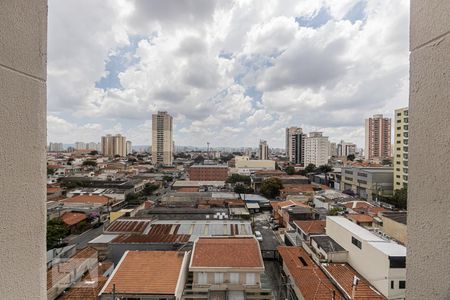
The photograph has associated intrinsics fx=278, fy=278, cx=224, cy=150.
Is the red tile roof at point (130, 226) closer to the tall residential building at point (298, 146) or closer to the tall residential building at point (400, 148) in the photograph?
the tall residential building at point (400, 148)

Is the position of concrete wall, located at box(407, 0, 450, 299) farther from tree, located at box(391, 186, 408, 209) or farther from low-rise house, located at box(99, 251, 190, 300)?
tree, located at box(391, 186, 408, 209)

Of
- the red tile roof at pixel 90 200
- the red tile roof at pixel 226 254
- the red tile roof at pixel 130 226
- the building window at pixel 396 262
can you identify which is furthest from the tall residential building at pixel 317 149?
the building window at pixel 396 262

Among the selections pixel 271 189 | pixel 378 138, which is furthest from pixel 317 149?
pixel 271 189

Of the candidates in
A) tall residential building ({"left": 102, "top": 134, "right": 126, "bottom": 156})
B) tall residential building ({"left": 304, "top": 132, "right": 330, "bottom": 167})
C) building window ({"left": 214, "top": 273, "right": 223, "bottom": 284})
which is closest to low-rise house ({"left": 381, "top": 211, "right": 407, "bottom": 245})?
building window ({"left": 214, "top": 273, "right": 223, "bottom": 284})

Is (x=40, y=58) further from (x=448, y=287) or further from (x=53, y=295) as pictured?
(x=53, y=295)

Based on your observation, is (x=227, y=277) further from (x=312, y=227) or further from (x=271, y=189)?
(x=271, y=189)

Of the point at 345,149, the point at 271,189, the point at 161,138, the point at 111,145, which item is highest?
the point at 161,138
